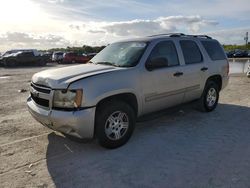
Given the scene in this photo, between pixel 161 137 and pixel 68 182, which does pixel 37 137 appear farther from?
pixel 161 137

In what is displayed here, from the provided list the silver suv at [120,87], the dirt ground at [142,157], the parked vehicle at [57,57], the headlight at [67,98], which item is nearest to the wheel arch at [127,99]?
the silver suv at [120,87]

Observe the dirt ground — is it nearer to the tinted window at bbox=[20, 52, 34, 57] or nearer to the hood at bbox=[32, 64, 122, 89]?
the hood at bbox=[32, 64, 122, 89]

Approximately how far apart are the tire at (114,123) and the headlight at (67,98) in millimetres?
420

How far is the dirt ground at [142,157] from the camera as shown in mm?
3637

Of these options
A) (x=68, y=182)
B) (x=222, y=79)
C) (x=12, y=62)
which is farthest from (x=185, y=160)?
(x=12, y=62)

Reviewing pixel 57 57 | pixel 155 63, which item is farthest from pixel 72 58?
pixel 155 63

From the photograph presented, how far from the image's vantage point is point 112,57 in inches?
218

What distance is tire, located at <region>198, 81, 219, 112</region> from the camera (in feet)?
22.2

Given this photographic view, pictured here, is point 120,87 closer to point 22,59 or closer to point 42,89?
point 42,89

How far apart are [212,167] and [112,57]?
2.81 meters

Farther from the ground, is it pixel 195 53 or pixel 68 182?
pixel 195 53

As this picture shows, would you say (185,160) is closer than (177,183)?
No

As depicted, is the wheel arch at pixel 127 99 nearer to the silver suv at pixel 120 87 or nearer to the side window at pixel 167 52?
the silver suv at pixel 120 87

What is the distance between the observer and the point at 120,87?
15.1ft
